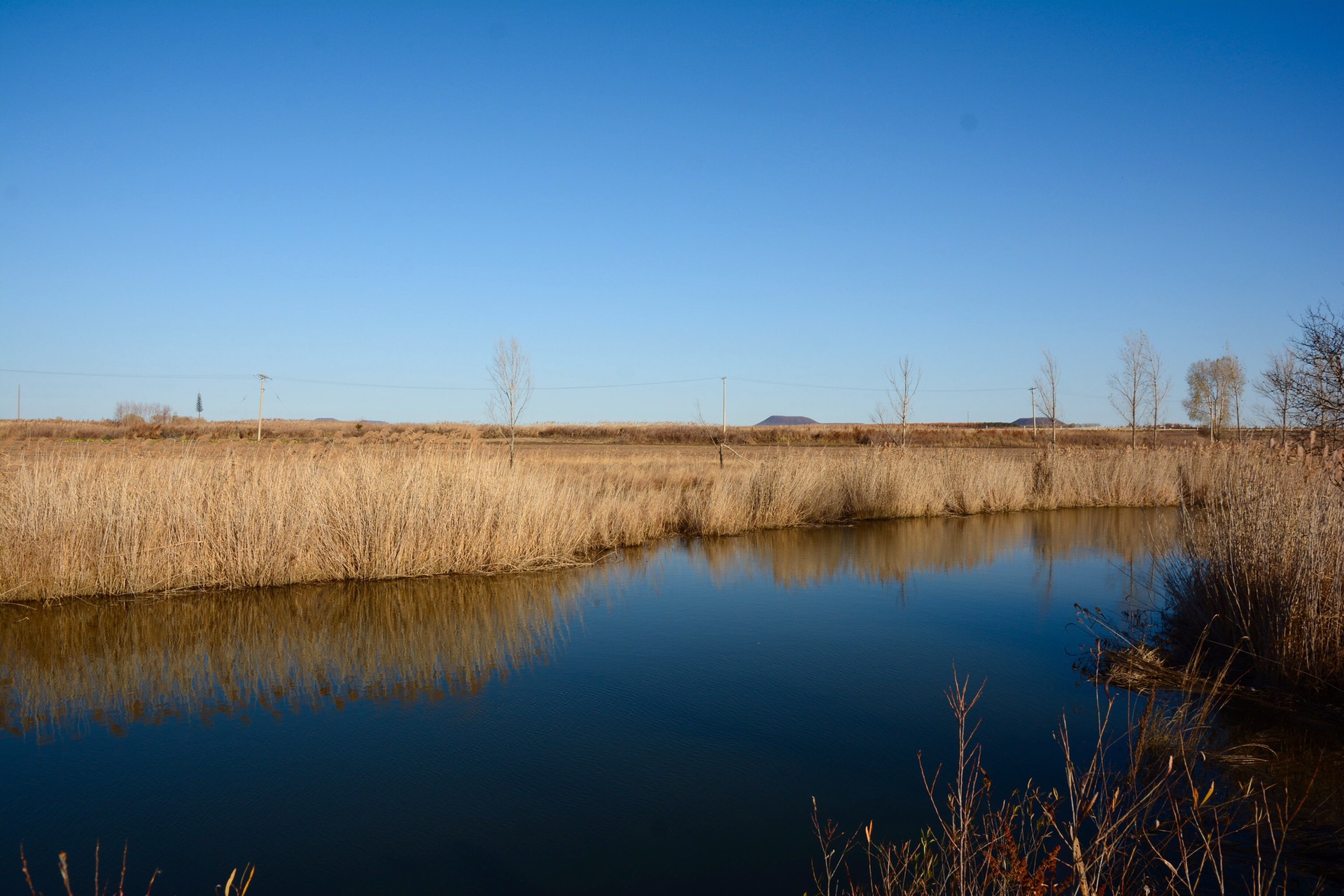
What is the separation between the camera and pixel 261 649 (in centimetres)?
653

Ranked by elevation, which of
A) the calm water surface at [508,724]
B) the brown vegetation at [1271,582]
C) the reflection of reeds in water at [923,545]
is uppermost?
the brown vegetation at [1271,582]

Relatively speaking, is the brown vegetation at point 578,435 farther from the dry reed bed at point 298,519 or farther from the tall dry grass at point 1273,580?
the tall dry grass at point 1273,580

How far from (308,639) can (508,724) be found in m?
2.81

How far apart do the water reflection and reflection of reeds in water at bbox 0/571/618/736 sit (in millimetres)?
17

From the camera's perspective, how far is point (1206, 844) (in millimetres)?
1848

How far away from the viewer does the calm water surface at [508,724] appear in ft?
11.7

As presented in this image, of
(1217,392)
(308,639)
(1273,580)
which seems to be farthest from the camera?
(1217,392)

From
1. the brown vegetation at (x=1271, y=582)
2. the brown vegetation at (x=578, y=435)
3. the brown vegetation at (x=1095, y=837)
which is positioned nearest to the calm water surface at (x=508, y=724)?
the brown vegetation at (x=1095, y=837)

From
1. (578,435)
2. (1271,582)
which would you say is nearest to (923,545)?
(1271,582)

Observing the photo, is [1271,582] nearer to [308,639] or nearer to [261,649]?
[308,639]

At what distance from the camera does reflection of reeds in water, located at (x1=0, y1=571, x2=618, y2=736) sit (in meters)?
5.43

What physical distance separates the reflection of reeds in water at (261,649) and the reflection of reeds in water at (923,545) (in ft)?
10.3

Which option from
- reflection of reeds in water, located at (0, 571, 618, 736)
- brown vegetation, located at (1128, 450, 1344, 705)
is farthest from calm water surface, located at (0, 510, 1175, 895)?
brown vegetation, located at (1128, 450, 1344, 705)

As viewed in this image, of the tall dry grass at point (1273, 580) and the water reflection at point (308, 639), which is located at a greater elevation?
the tall dry grass at point (1273, 580)
